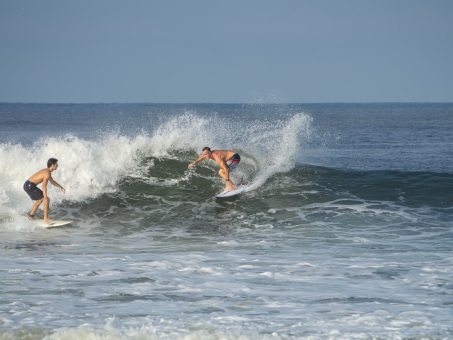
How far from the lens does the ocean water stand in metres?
7.46

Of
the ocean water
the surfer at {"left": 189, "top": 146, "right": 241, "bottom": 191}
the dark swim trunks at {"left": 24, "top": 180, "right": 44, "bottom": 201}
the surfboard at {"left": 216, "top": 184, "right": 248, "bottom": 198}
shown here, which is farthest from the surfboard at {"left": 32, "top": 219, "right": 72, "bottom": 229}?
the surfboard at {"left": 216, "top": 184, "right": 248, "bottom": 198}

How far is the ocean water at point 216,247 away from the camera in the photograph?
294 inches

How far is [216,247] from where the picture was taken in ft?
38.8

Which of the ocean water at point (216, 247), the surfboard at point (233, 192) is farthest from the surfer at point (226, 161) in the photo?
the ocean water at point (216, 247)

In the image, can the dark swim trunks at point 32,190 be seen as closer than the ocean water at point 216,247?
No

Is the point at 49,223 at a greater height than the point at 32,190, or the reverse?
the point at 32,190

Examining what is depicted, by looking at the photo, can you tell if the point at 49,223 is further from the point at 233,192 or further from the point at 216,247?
the point at 233,192

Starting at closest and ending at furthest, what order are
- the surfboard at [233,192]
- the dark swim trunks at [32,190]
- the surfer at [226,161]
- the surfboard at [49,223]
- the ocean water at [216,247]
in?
the ocean water at [216,247] → the surfboard at [49,223] → the dark swim trunks at [32,190] → the surfer at [226,161] → the surfboard at [233,192]

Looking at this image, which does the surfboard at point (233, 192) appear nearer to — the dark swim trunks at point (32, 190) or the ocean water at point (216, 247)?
the ocean water at point (216, 247)

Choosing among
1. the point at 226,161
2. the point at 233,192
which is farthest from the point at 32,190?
the point at 233,192

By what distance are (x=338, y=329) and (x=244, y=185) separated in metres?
10.8

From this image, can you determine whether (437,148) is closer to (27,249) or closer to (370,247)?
(370,247)

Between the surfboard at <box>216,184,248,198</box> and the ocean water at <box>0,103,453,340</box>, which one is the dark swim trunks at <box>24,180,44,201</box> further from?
the surfboard at <box>216,184,248,198</box>

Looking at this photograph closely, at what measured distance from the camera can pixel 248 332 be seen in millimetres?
7059
